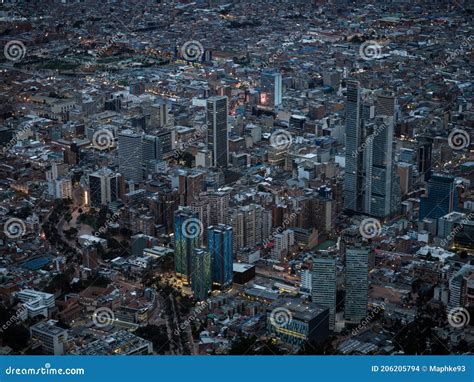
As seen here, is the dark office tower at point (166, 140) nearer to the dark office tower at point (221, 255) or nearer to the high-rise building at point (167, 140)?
the high-rise building at point (167, 140)

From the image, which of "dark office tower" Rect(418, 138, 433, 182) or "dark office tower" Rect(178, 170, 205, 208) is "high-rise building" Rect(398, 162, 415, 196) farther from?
"dark office tower" Rect(178, 170, 205, 208)

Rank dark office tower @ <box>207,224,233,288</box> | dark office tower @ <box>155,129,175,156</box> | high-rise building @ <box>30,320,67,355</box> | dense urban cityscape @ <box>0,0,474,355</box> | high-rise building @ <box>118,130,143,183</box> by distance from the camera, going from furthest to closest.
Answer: dark office tower @ <box>155,129,175,156</box> < high-rise building @ <box>118,130,143,183</box> < dark office tower @ <box>207,224,233,288</box> < dense urban cityscape @ <box>0,0,474,355</box> < high-rise building @ <box>30,320,67,355</box>

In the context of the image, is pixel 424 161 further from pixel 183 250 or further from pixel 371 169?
pixel 183 250

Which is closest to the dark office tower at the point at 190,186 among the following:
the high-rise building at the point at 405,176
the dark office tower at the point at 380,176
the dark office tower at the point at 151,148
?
the dark office tower at the point at 151,148

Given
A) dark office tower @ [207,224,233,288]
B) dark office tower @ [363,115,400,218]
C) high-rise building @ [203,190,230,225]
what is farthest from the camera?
dark office tower @ [363,115,400,218]

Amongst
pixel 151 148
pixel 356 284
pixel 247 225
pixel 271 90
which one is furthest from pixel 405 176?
pixel 271 90

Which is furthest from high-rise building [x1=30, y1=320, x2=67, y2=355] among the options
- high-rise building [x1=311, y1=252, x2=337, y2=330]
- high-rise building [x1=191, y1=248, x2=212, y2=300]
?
high-rise building [x1=311, y1=252, x2=337, y2=330]

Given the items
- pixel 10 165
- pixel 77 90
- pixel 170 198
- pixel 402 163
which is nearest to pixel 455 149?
pixel 402 163
